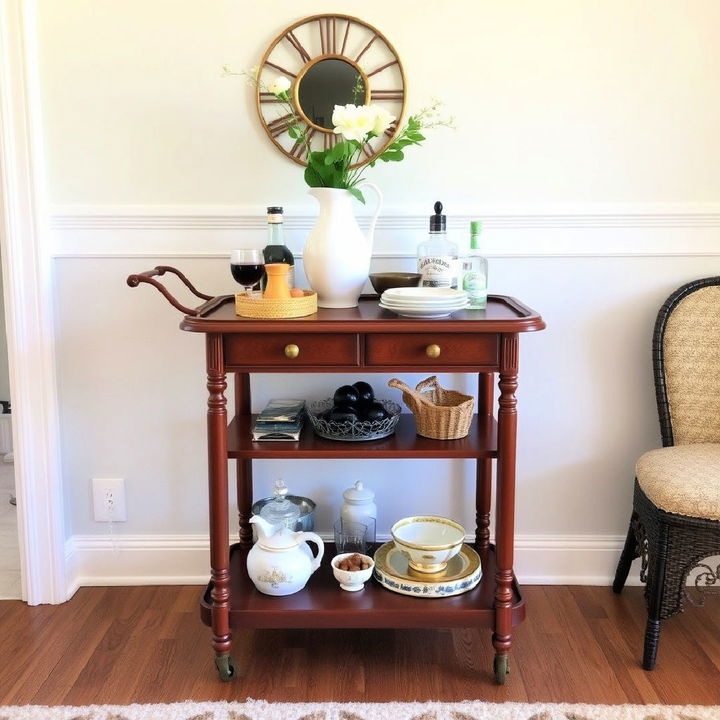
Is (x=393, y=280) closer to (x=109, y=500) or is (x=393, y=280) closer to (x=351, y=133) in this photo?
(x=351, y=133)

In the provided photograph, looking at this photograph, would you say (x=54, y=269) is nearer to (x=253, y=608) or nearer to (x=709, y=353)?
(x=253, y=608)

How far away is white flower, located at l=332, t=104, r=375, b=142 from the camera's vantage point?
1691mm

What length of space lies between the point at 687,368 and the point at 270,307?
1174mm

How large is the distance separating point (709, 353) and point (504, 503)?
788 millimetres

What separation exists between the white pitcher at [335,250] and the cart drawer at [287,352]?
200mm

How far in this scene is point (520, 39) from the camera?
2.02 meters

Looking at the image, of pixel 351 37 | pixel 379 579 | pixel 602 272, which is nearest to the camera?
pixel 379 579

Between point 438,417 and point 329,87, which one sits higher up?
point 329,87

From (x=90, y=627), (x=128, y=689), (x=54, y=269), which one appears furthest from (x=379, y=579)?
(x=54, y=269)

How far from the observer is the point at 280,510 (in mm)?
2021

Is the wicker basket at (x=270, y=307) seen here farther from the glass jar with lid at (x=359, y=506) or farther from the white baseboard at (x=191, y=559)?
the white baseboard at (x=191, y=559)

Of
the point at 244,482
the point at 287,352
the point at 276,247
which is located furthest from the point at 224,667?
the point at 276,247

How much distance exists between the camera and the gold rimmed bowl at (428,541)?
183cm

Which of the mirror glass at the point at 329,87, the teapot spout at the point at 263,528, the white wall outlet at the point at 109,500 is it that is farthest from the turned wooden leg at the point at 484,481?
the white wall outlet at the point at 109,500
